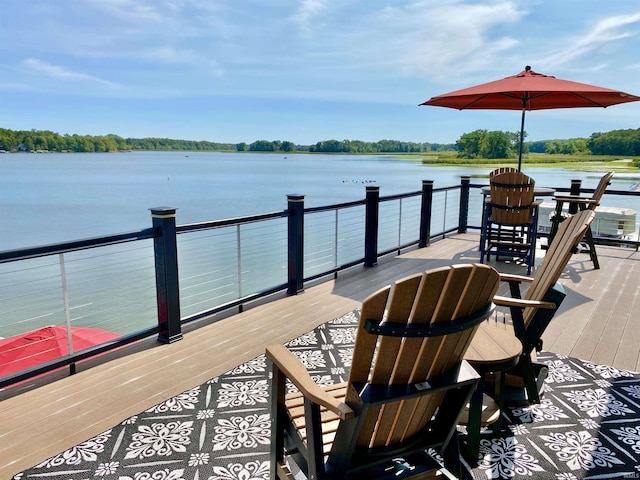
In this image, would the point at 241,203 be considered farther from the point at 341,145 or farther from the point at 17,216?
the point at 17,216

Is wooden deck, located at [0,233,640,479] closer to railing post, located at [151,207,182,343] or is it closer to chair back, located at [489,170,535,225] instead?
railing post, located at [151,207,182,343]

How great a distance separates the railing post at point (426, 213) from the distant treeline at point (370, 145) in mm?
2080

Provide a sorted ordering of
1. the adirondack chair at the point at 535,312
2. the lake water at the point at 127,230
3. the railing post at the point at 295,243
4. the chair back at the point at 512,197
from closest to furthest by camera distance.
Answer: the adirondack chair at the point at 535,312 < the railing post at the point at 295,243 < the chair back at the point at 512,197 < the lake water at the point at 127,230

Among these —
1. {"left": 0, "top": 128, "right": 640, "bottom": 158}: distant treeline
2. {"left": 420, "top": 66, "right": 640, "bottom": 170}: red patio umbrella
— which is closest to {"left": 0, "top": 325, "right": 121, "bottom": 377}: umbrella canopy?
{"left": 420, "top": 66, "right": 640, "bottom": 170}: red patio umbrella

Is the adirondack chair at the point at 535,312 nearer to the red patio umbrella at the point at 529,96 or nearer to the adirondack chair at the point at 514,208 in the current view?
the adirondack chair at the point at 514,208

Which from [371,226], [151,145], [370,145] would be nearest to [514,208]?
[371,226]

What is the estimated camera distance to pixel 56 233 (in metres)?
20.3

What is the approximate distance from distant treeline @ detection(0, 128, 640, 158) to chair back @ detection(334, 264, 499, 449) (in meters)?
7.06

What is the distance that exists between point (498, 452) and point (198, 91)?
199 ft

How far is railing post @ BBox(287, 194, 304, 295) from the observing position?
4.44 meters

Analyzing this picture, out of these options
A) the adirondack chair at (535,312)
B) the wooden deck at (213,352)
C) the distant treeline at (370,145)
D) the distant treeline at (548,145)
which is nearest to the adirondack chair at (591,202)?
the wooden deck at (213,352)

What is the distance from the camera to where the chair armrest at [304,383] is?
1.29 m

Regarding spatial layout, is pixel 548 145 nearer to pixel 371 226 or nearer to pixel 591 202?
pixel 591 202

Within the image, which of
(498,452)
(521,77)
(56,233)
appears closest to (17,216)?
(56,233)
